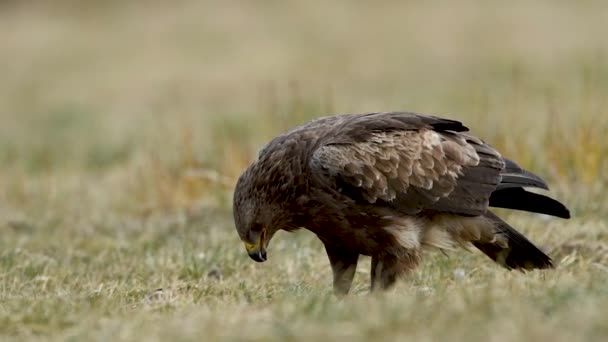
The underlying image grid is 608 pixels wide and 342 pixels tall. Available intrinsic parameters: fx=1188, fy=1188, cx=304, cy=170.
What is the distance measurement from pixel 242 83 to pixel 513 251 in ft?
43.5

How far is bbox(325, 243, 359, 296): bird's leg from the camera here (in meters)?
6.79

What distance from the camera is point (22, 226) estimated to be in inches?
403

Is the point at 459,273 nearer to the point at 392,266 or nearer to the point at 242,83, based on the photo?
the point at 392,266

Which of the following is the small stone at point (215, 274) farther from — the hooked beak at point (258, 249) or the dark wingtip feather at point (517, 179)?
the dark wingtip feather at point (517, 179)

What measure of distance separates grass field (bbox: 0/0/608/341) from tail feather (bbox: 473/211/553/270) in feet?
0.38

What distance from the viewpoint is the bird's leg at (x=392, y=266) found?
6559 mm

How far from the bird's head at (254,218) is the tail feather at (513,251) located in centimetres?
130

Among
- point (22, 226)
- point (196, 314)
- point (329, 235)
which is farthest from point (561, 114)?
point (196, 314)

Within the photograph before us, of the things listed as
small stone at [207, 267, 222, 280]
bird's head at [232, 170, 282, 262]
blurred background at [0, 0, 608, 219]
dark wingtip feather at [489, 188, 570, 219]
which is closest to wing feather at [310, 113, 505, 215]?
dark wingtip feather at [489, 188, 570, 219]

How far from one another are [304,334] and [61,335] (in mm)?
1271

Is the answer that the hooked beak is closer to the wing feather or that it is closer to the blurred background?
the wing feather

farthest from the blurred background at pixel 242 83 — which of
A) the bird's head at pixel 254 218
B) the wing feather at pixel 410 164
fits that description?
the bird's head at pixel 254 218

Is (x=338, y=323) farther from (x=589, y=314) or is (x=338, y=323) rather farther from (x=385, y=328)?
(x=589, y=314)

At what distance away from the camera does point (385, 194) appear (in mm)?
6559
